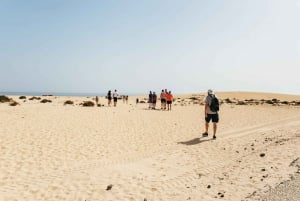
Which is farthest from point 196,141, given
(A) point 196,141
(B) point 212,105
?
(B) point 212,105

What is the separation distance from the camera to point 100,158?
1337 cm

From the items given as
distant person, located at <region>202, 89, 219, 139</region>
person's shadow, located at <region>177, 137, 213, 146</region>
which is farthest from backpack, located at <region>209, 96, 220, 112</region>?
person's shadow, located at <region>177, 137, 213, 146</region>

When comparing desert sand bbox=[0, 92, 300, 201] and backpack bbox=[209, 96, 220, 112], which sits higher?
backpack bbox=[209, 96, 220, 112]

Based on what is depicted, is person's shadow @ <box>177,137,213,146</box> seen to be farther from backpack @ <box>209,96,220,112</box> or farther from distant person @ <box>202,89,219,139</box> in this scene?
backpack @ <box>209,96,220,112</box>

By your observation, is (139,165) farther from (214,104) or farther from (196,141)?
(214,104)

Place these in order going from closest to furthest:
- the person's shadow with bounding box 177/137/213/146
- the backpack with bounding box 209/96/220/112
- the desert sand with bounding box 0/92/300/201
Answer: the desert sand with bounding box 0/92/300/201
the person's shadow with bounding box 177/137/213/146
the backpack with bounding box 209/96/220/112

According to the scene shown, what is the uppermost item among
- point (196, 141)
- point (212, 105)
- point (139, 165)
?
point (212, 105)

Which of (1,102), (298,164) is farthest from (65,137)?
(1,102)

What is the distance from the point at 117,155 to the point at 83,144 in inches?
97.7

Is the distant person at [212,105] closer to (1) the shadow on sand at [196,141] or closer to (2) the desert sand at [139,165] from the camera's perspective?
(1) the shadow on sand at [196,141]

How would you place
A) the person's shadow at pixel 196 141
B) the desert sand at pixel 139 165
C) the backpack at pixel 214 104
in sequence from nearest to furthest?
the desert sand at pixel 139 165, the person's shadow at pixel 196 141, the backpack at pixel 214 104

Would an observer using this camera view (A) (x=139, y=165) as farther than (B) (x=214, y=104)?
No

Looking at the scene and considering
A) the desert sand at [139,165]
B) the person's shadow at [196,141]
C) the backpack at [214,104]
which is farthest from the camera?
the backpack at [214,104]

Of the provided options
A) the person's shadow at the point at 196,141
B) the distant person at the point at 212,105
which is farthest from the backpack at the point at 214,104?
the person's shadow at the point at 196,141
